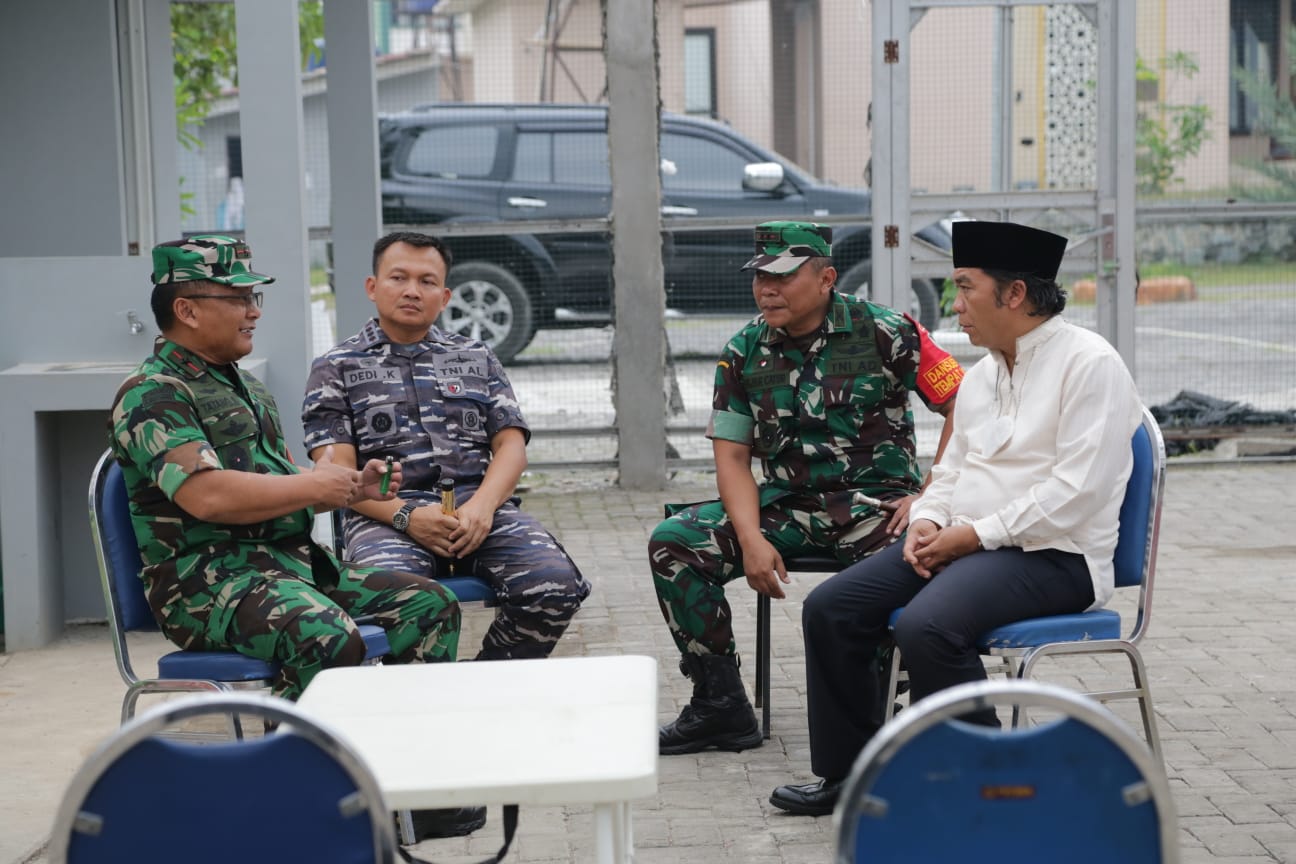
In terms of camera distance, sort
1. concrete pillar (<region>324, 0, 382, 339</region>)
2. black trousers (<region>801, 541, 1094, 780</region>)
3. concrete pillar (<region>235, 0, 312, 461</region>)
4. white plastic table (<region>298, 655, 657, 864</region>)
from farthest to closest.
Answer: concrete pillar (<region>324, 0, 382, 339</region>), concrete pillar (<region>235, 0, 312, 461</region>), black trousers (<region>801, 541, 1094, 780</region>), white plastic table (<region>298, 655, 657, 864</region>)

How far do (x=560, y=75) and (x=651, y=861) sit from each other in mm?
5974

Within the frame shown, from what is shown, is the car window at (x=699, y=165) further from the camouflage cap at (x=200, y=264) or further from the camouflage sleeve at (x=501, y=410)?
the camouflage cap at (x=200, y=264)

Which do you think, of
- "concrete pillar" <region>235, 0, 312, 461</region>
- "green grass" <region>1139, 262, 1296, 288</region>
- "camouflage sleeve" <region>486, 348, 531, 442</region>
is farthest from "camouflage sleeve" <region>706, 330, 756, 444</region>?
Answer: "green grass" <region>1139, 262, 1296, 288</region>

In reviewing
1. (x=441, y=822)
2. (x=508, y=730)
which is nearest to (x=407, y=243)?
(x=441, y=822)

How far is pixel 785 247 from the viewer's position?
450 centimetres

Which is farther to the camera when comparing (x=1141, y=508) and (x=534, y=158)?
(x=534, y=158)

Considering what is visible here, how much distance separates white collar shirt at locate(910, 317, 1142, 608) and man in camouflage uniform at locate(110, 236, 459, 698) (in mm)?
1424

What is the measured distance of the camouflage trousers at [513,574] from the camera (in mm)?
4316

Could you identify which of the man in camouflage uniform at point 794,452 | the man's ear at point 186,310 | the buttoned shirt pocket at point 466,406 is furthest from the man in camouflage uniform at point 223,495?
the man in camouflage uniform at point 794,452

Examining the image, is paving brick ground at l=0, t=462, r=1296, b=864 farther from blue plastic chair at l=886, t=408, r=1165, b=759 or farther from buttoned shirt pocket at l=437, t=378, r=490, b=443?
buttoned shirt pocket at l=437, t=378, r=490, b=443

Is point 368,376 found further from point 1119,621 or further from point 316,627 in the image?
point 1119,621

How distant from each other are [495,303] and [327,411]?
412 cm

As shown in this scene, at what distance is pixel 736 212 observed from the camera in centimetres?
873

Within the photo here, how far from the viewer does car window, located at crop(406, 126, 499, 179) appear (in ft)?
29.1
